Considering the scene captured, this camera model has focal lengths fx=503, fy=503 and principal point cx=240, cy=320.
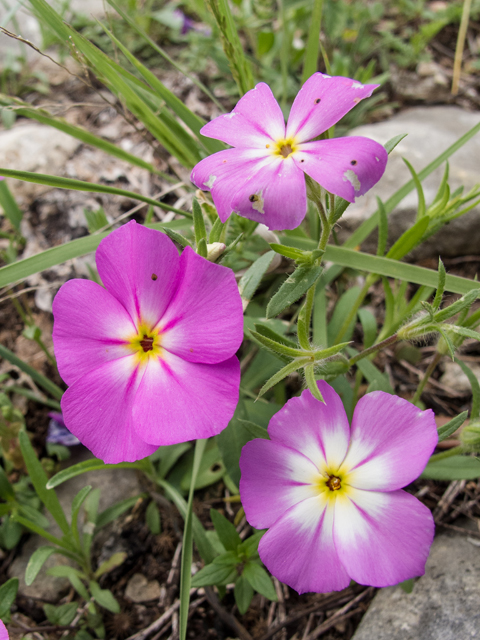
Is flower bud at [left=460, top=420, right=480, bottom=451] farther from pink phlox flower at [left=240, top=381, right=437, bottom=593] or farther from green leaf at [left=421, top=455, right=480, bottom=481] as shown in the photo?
pink phlox flower at [left=240, top=381, right=437, bottom=593]

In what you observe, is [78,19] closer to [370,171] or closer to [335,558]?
[370,171]

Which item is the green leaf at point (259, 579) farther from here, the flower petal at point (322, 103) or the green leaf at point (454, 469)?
the flower petal at point (322, 103)

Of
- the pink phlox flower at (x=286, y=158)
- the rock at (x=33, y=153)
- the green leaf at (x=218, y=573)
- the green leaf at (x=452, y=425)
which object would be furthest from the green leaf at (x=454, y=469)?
the rock at (x=33, y=153)

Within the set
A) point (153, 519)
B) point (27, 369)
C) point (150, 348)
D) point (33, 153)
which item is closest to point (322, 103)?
point (150, 348)

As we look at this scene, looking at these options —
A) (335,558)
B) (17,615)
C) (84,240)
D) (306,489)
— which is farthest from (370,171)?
(17,615)

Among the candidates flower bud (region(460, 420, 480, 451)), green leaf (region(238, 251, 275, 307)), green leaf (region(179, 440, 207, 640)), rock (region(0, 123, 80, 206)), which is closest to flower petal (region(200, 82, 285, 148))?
green leaf (region(238, 251, 275, 307))
